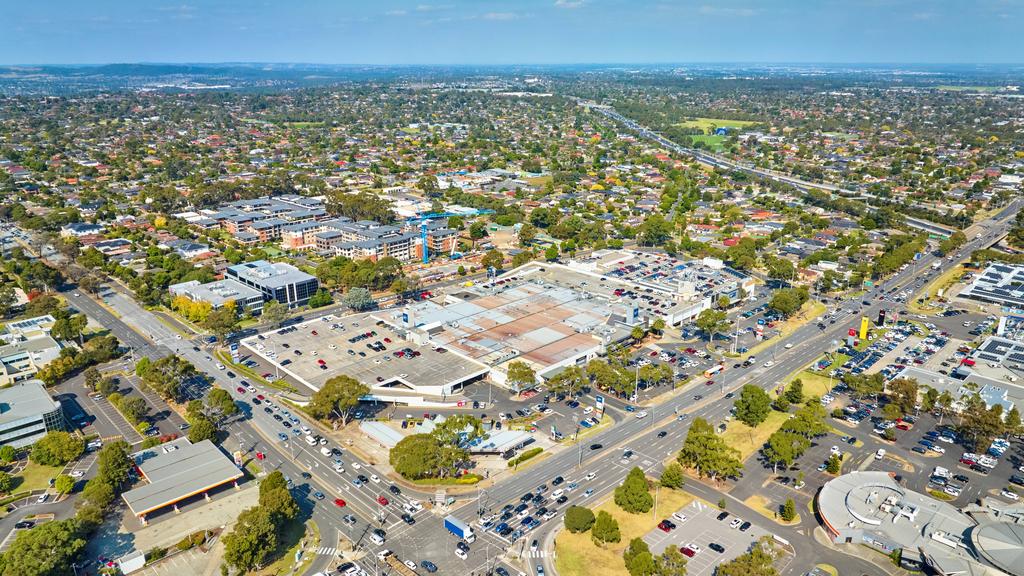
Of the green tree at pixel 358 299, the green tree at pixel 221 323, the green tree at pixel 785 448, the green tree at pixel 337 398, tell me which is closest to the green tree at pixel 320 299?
the green tree at pixel 358 299

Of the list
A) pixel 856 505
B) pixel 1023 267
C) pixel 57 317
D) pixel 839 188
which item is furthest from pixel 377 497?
pixel 839 188

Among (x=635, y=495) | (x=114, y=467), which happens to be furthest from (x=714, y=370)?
(x=114, y=467)

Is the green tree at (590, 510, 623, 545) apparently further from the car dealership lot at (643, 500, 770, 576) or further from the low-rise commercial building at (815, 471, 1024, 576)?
the low-rise commercial building at (815, 471, 1024, 576)

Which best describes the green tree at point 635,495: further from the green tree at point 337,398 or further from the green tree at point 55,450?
the green tree at point 55,450

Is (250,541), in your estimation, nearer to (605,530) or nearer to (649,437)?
(605,530)

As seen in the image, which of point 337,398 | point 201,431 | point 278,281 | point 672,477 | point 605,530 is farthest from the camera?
point 278,281

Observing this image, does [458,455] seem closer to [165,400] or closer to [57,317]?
[165,400]
